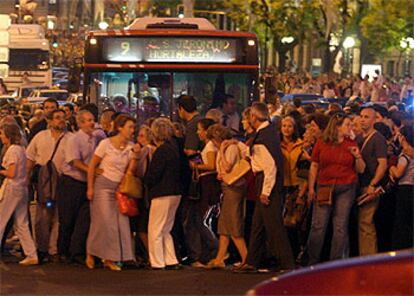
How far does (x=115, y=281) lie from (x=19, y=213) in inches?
64.6

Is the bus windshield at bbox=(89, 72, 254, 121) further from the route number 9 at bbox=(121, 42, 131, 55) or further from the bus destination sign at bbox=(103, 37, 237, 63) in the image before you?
the route number 9 at bbox=(121, 42, 131, 55)

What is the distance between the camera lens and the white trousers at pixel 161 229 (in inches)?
491

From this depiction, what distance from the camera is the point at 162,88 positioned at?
1703 centimetres

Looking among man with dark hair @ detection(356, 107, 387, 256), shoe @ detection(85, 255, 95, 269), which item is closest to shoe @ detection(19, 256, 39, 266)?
shoe @ detection(85, 255, 95, 269)

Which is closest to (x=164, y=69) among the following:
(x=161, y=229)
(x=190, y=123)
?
(x=190, y=123)

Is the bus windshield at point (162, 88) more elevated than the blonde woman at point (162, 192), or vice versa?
the bus windshield at point (162, 88)

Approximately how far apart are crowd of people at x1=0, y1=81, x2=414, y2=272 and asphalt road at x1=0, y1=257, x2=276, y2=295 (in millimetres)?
207

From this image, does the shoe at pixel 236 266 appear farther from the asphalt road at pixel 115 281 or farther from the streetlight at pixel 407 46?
the streetlight at pixel 407 46

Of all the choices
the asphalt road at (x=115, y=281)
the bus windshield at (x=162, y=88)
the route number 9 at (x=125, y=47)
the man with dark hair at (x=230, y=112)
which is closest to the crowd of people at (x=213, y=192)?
the asphalt road at (x=115, y=281)

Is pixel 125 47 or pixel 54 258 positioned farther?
pixel 125 47

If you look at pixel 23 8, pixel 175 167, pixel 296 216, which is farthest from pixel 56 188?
pixel 23 8

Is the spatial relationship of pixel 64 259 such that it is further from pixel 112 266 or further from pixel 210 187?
pixel 210 187

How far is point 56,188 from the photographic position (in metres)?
12.8

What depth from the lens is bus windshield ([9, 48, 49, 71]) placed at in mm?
52250
